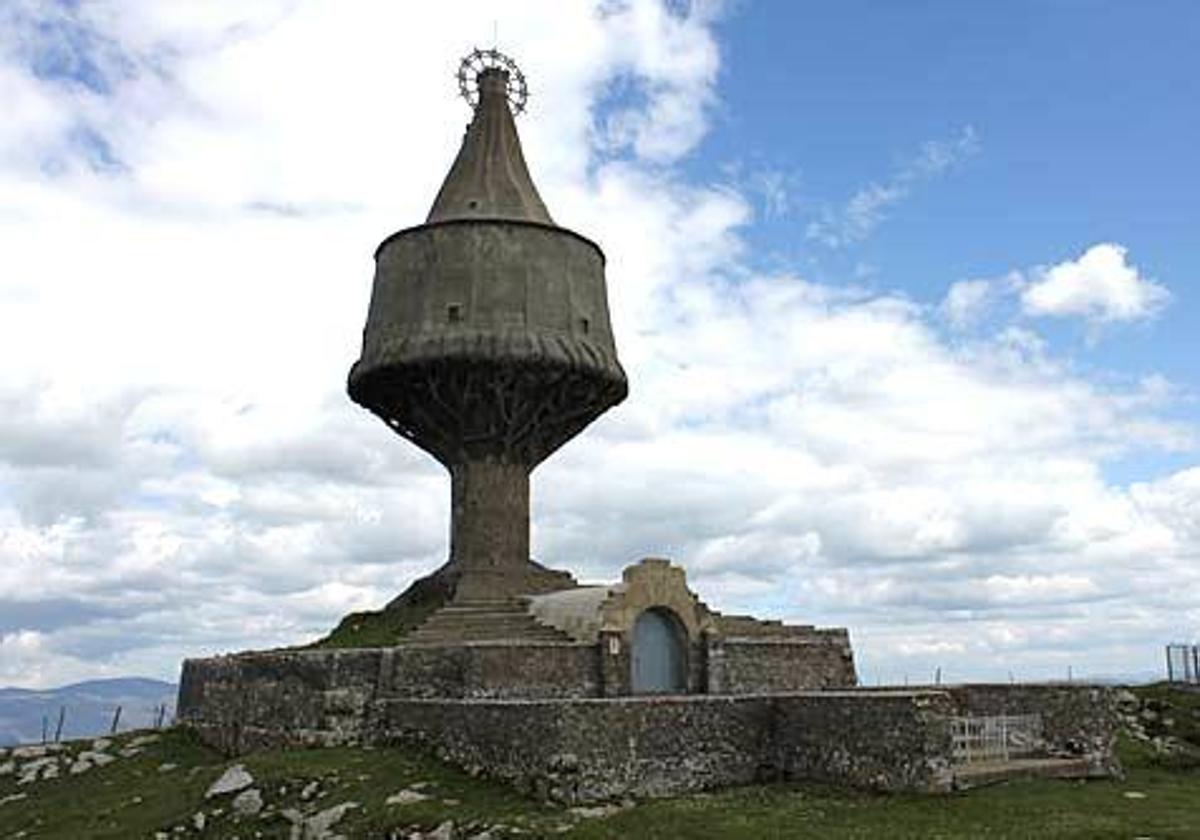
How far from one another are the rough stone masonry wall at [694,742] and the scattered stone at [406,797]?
170cm

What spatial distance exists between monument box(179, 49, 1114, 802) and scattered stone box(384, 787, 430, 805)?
168 cm

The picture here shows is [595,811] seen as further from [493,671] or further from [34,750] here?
[34,750]

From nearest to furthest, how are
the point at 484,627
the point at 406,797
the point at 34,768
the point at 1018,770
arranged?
the point at 406,797
the point at 1018,770
the point at 484,627
the point at 34,768

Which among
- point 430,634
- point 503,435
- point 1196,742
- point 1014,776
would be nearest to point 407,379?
point 503,435

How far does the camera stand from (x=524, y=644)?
31203 millimetres

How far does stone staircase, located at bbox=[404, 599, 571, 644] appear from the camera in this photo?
3362 centimetres

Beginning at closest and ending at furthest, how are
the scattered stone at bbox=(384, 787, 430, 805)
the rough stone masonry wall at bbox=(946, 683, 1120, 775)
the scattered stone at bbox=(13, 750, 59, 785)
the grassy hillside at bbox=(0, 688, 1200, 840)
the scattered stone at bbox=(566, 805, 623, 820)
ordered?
the grassy hillside at bbox=(0, 688, 1200, 840), the scattered stone at bbox=(566, 805, 623, 820), the scattered stone at bbox=(384, 787, 430, 805), the rough stone masonry wall at bbox=(946, 683, 1120, 775), the scattered stone at bbox=(13, 750, 59, 785)

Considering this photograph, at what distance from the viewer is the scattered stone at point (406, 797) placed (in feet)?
79.9

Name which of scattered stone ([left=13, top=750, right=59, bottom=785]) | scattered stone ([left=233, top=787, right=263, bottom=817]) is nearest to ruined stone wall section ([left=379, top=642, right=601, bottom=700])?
scattered stone ([left=233, top=787, right=263, bottom=817])

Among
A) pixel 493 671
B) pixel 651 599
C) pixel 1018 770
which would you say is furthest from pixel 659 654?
pixel 1018 770

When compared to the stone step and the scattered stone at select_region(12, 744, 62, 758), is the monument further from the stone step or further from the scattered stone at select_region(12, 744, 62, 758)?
the scattered stone at select_region(12, 744, 62, 758)

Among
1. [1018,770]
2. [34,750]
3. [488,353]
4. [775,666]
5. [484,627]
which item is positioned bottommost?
[34,750]

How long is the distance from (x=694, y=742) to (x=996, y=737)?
6.67m

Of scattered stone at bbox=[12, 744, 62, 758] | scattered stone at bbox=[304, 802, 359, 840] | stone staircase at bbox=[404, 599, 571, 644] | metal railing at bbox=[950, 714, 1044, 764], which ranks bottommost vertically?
scattered stone at bbox=[304, 802, 359, 840]
